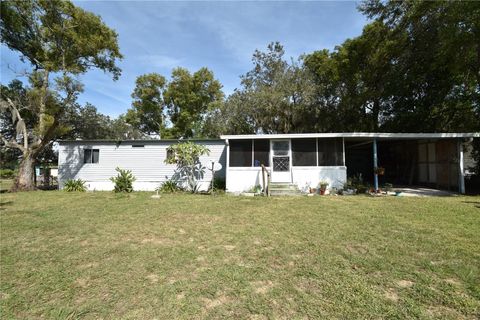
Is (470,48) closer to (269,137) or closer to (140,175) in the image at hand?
(269,137)

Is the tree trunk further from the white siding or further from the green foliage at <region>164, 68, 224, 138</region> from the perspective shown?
the green foliage at <region>164, 68, 224, 138</region>

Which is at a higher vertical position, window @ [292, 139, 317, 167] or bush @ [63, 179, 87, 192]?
window @ [292, 139, 317, 167]

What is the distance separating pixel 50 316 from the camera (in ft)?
7.95

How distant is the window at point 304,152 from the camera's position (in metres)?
11.0

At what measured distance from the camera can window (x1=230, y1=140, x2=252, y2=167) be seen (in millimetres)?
11195

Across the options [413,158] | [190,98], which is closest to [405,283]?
[413,158]

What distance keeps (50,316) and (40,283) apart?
34.4 inches

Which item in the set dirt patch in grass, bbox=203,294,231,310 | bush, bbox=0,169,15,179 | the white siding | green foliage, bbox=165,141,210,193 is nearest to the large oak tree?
the white siding

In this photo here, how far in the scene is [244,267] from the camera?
3.42 metres

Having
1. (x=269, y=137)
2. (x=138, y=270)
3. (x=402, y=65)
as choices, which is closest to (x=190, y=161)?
(x=269, y=137)

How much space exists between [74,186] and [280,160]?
10.5 metres

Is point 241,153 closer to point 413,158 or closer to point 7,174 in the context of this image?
point 413,158

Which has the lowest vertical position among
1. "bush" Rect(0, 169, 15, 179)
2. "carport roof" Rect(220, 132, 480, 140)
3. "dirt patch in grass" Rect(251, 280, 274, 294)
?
"dirt patch in grass" Rect(251, 280, 274, 294)

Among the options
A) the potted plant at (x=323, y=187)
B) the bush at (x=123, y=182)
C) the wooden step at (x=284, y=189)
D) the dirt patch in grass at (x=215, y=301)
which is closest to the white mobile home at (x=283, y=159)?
the wooden step at (x=284, y=189)
